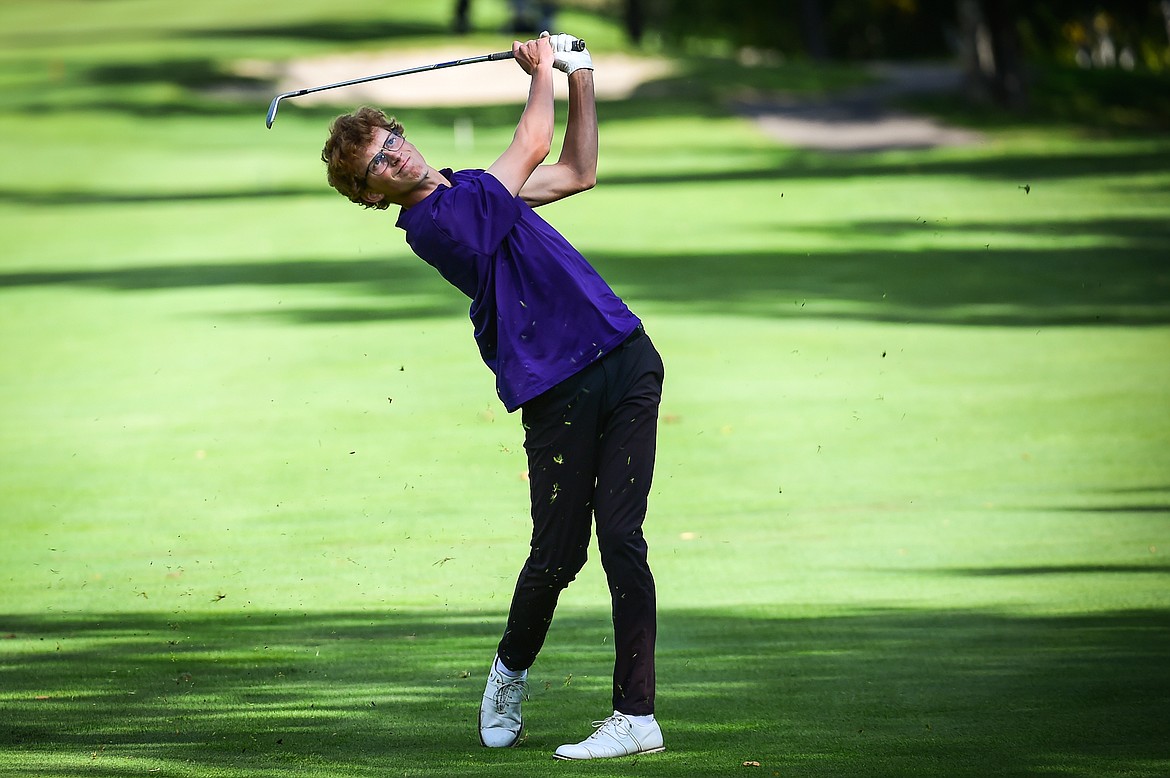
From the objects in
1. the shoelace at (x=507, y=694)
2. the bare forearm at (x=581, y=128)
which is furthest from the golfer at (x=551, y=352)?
the shoelace at (x=507, y=694)

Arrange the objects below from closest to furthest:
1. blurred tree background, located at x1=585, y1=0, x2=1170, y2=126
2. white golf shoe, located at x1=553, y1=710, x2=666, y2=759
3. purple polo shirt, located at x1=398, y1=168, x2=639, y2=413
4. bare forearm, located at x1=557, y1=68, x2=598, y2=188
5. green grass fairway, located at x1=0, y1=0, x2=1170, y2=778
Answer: purple polo shirt, located at x1=398, y1=168, x2=639, y2=413, white golf shoe, located at x1=553, y1=710, x2=666, y2=759, bare forearm, located at x1=557, y1=68, x2=598, y2=188, green grass fairway, located at x1=0, y1=0, x2=1170, y2=778, blurred tree background, located at x1=585, y1=0, x2=1170, y2=126

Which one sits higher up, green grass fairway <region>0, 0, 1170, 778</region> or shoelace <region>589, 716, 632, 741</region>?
shoelace <region>589, 716, 632, 741</region>

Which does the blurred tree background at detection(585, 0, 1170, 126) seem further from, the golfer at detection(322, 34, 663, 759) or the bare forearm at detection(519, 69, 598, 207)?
the golfer at detection(322, 34, 663, 759)

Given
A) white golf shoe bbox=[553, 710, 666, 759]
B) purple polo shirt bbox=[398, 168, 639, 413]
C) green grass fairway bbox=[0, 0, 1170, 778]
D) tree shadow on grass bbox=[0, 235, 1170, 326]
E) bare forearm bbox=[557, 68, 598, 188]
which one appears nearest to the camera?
purple polo shirt bbox=[398, 168, 639, 413]

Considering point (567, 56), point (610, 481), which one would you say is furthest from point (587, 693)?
point (567, 56)

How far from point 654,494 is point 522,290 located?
476 centimetres

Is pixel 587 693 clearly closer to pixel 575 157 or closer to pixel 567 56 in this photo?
pixel 575 157

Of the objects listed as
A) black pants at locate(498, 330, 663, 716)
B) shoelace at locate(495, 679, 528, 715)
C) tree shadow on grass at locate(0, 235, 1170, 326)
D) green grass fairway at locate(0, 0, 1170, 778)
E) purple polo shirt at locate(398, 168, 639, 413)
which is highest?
purple polo shirt at locate(398, 168, 639, 413)

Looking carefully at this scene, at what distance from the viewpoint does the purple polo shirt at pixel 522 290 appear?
4934 millimetres

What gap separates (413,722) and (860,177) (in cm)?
2128

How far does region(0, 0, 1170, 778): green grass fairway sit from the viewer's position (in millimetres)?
5598

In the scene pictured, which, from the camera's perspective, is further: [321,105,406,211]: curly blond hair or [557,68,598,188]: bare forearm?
[557,68,598,188]: bare forearm

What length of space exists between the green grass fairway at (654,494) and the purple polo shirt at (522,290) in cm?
115

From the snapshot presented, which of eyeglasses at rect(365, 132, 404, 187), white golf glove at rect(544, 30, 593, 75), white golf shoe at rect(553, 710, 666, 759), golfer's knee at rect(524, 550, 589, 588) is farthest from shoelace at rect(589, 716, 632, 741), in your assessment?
white golf glove at rect(544, 30, 593, 75)
